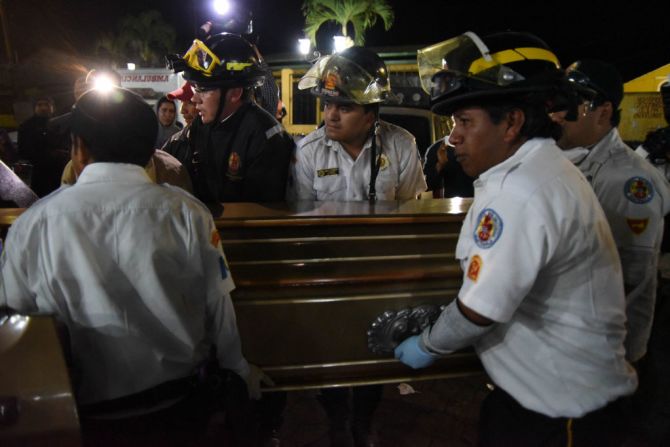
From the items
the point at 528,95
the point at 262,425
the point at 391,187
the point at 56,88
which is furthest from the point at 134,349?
the point at 56,88

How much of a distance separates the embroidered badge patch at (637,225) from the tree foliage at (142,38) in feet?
85.2

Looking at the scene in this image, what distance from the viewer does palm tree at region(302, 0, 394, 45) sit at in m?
16.3

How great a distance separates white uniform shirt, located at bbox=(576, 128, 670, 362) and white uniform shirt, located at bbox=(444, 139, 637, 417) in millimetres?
630

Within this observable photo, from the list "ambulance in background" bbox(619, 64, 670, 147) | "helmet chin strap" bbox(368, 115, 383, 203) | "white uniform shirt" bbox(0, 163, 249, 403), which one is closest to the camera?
"white uniform shirt" bbox(0, 163, 249, 403)

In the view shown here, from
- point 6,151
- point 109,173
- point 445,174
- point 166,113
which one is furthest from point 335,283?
point 6,151

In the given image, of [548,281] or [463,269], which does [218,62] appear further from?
[548,281]

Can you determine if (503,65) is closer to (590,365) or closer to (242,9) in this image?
(590,365)

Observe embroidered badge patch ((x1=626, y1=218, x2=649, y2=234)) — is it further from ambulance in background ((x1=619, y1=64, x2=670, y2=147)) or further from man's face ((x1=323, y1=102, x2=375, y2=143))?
ambulance in background ((x1=619, y1=64, x2=670, y2=147))

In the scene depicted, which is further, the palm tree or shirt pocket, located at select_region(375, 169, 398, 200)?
the palm tree

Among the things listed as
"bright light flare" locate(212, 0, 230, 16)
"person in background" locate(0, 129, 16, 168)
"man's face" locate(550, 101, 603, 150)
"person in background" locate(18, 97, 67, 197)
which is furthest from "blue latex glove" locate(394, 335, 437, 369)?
"person in background" locate(0, 129, 16, 168)

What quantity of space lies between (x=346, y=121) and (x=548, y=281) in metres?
1.63

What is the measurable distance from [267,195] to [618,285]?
183 cm

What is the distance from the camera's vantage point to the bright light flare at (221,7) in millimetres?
3729

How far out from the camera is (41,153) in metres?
5.30
